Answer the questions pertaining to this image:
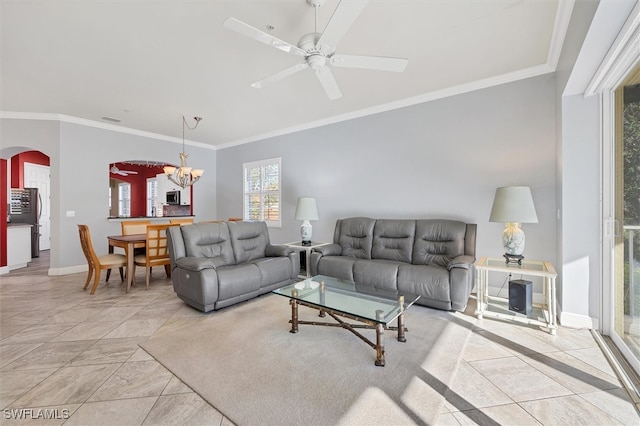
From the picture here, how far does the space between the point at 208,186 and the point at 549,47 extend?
22.4ft

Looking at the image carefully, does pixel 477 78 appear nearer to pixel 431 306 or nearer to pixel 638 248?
pixel 638 248

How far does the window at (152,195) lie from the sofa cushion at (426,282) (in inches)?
370

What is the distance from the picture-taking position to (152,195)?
32.3 ft

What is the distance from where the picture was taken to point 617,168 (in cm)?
236

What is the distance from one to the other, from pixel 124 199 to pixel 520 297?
1162 centimetres

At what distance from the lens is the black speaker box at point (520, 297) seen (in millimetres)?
A: 2889

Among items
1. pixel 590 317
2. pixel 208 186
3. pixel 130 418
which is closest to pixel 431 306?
pixel 590 317

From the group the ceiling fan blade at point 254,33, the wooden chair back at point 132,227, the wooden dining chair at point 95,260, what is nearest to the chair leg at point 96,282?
the wooden dining chair at point 95,260

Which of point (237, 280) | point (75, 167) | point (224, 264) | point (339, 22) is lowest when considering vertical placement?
point (237, 280)

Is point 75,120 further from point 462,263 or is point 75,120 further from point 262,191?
point 462,263

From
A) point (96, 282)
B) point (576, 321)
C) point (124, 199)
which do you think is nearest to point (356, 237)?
point (576, 321)

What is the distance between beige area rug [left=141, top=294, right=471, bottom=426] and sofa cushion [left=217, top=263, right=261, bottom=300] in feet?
0.99

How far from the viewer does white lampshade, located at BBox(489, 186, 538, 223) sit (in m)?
2.82

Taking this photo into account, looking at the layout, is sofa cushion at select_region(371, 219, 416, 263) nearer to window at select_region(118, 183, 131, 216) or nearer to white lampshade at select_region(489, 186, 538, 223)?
white lampshade at select_region(489, 186, 538, 223)
